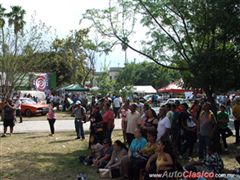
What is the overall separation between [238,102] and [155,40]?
4.33 meters

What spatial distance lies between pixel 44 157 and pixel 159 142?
5805 millimetres

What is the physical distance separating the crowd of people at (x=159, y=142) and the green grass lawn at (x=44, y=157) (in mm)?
570

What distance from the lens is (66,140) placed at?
17312 millimetres

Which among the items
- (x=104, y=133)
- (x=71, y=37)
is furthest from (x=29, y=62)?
(x=104, y=133)

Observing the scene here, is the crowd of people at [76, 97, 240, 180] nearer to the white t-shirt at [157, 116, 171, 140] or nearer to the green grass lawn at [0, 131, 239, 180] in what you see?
the white t-shirt at [157, 116, 171, 140]

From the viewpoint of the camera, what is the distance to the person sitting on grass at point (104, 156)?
441 inches

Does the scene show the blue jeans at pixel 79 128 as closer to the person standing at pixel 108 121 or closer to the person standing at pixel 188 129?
the person standing at pixel 108 121

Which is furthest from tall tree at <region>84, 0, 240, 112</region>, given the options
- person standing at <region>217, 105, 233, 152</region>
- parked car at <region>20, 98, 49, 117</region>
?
parked car at <region>20, 98, 49, 117</region>

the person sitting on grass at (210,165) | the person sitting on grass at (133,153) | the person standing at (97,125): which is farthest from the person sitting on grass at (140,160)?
the person standing at (97,125)

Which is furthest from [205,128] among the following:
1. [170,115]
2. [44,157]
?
[44,157]

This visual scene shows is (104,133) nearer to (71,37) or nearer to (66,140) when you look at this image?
(66,140)

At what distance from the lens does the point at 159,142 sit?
8.63 metres

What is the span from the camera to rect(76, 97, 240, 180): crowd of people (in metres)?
8.50

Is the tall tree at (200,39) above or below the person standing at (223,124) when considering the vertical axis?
above
